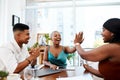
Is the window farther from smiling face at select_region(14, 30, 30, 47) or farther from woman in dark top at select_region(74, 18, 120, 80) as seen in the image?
woman in dark top at select_region(74, 18, 120, 80)

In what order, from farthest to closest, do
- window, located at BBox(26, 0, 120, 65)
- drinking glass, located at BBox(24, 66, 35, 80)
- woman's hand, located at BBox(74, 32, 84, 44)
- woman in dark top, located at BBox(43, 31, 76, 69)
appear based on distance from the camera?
window, located at BBox(26, 0, 120, 65) < woman in dark top, located at BBox(43, 31, 76, 69) < woman's hand, located at BBox(74, 32, 84, 44) < drinking glass, located at BBox(24, 66, 35, 80)

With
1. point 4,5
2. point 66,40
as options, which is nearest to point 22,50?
point 4,5

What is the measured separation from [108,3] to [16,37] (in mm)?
3133

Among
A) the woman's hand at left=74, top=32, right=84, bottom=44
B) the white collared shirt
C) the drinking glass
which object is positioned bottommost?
the drinking glass

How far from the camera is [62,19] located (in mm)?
4887

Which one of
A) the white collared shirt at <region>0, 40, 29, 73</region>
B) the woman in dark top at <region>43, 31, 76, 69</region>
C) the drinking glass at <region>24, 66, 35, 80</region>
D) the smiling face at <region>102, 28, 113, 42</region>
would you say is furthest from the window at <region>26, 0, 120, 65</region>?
the smiling face at <region>102, 28, 113, 42</region>

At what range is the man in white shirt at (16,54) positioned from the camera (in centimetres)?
179

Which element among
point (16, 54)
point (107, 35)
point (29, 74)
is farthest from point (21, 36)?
point (107, 35)

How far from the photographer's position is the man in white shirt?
5.86ft

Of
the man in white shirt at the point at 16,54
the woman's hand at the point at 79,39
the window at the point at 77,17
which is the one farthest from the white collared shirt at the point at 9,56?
the window at the point at 77,17

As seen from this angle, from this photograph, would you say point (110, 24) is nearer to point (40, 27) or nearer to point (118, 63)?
point (118, 63)

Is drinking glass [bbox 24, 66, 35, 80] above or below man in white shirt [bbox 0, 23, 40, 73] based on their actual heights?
below

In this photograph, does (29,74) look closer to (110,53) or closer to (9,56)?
(9,56)

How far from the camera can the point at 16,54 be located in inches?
80.4
